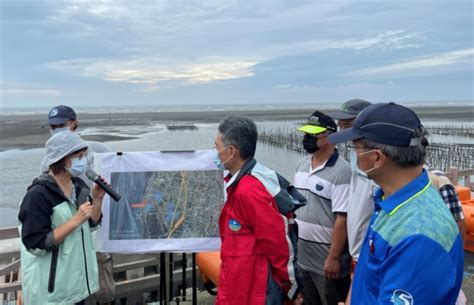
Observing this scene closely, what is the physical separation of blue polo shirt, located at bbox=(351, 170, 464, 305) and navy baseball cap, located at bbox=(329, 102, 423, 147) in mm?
192

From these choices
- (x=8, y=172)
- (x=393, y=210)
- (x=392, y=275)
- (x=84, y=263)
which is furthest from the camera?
(x=8, y=172)

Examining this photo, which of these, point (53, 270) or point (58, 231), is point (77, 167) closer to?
point (58, 231)

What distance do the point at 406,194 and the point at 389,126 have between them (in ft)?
1.02

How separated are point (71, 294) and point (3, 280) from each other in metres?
3.73

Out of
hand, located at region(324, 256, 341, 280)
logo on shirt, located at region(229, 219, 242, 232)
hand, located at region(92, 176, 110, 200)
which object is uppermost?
hand, located at region(92, 176, 110, 200)

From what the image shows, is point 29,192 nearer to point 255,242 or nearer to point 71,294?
point 71,294

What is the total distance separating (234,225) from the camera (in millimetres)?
2664

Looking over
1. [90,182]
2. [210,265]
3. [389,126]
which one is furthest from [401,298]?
[210,265]

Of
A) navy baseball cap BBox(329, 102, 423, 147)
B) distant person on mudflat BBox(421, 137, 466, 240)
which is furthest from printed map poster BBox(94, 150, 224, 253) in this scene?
navy baseball cap BBox(329, 102, 423, 147)

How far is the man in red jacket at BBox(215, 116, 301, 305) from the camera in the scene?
2590 mm

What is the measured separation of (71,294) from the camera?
295 centimetres

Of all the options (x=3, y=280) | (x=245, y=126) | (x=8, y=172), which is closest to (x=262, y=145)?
(x=8, y=172)

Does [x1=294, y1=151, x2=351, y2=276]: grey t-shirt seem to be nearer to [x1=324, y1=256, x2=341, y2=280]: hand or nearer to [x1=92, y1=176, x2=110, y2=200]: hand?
[x1=324, y1=256, x2=341, y2=280]: hand

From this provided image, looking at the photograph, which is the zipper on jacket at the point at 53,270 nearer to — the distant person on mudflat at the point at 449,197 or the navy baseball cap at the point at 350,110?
the navy baseball cap at the point at 350,110
